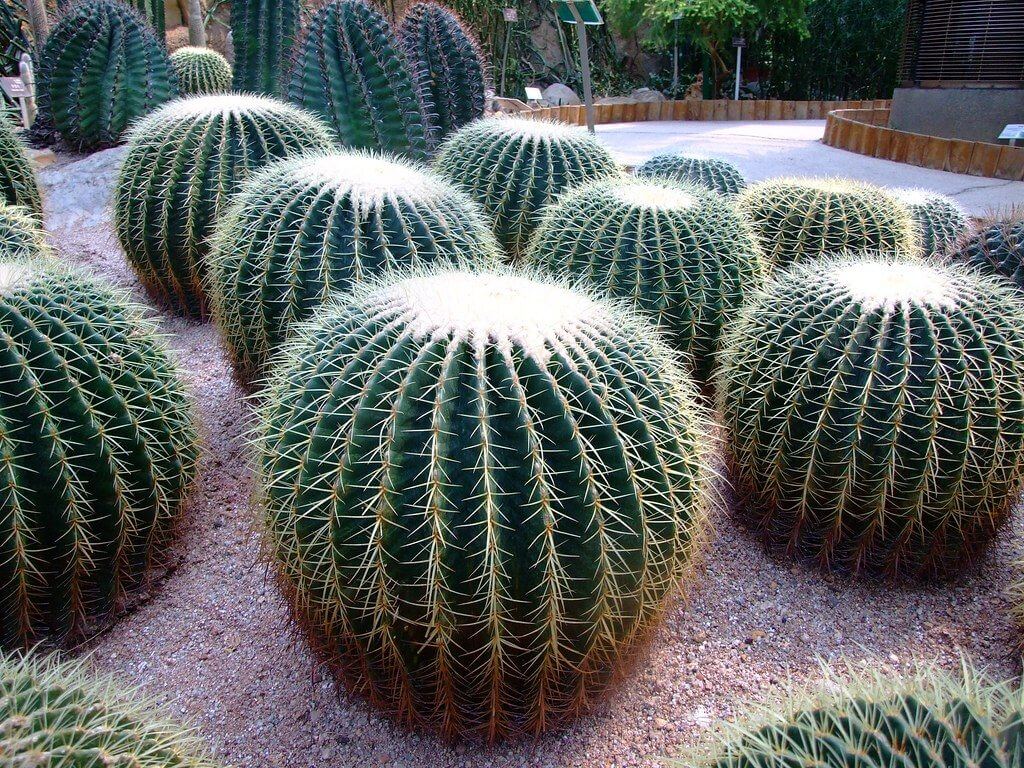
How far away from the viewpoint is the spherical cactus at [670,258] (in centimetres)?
336

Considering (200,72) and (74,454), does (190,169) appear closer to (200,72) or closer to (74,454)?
(74,454)

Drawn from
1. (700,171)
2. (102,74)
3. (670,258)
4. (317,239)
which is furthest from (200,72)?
(670,258)

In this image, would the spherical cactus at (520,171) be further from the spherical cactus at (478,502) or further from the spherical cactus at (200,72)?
the spherical cactus at (200,72)

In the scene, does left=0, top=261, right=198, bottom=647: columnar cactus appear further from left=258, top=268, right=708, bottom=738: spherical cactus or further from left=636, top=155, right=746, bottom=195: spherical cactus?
left=636, top=155, right=746, bottom=195: spherical cactus

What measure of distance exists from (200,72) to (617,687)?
29.3 ft

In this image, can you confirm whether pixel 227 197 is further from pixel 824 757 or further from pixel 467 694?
pixel 824 757

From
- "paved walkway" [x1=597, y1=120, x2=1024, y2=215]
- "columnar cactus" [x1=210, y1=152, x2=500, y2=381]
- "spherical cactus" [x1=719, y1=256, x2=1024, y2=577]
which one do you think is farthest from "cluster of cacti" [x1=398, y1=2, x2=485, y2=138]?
"spherical cactus" [x1=719, y1=256, x2=1024, y2=577]

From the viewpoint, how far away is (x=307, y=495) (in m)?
1.87

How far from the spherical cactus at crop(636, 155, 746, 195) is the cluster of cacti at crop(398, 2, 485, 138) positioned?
5.30 feet

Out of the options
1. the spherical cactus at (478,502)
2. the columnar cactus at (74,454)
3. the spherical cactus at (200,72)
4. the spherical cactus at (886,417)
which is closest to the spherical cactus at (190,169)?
the columnar cactus at (74,454)

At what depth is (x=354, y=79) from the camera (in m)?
5.18

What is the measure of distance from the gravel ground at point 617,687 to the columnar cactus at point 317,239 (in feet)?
2.09

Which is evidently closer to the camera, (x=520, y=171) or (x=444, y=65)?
(x=520, y=171)

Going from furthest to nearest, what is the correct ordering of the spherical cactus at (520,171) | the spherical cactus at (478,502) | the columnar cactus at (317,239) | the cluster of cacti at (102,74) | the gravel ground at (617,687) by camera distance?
the cluster of cacti at (102,74) < the spherical cactus at (520,171) < the columnar cactus at (317,239) < the gravel ground at (617,687) < the spherical cactus at (478,502)
